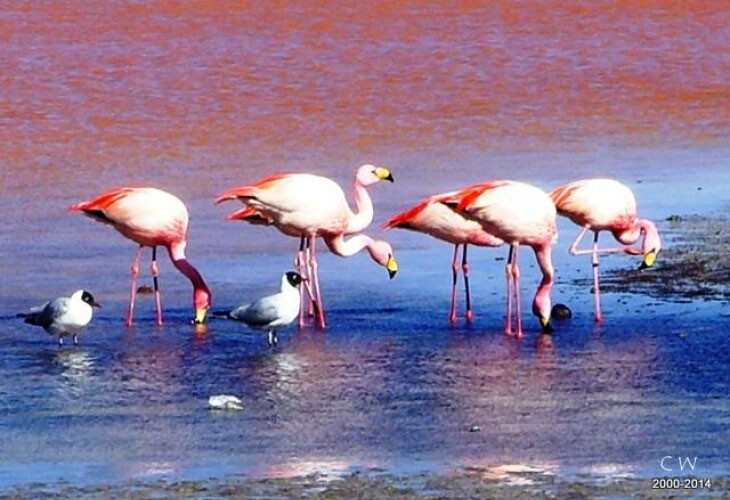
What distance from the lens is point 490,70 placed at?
23984 millimetres

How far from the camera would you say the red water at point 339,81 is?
18641 millimetres

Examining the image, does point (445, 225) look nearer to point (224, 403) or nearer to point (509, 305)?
point (509, 305)

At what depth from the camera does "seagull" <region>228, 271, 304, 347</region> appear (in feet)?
32.4

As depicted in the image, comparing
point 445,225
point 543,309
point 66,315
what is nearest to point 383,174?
point 445,225

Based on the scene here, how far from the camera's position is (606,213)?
11.8 meters

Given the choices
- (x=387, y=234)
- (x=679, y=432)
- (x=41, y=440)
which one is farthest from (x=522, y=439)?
(x=387, y=234)

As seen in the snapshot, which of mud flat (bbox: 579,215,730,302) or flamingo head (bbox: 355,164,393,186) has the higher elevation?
flamingo head (bbox: 355,164,393,186)

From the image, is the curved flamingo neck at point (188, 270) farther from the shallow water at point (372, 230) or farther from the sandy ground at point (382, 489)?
the sandy ground at point (382, 489)

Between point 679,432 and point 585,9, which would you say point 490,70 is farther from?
point 679,432

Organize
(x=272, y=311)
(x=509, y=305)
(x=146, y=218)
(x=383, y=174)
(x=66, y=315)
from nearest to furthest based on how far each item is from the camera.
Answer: (x=66, y=315) → (x=272, y=311) → (x=509, y=305) → (x=146, y=218) → (x=383, y=174)

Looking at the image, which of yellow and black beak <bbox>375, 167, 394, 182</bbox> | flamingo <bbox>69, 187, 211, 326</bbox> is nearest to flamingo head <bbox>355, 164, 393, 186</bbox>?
yellow and black beak <bbox>375, 167, 394, 182</bbox>

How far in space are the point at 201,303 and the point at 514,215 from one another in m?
1.76

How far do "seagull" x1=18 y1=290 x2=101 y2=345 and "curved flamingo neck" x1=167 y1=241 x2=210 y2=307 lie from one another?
3.16 feet

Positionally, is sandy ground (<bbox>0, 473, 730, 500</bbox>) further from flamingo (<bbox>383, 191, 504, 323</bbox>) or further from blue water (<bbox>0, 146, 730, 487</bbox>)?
flamingo (<bbox>383, 191, 504, 323</bbox>)
